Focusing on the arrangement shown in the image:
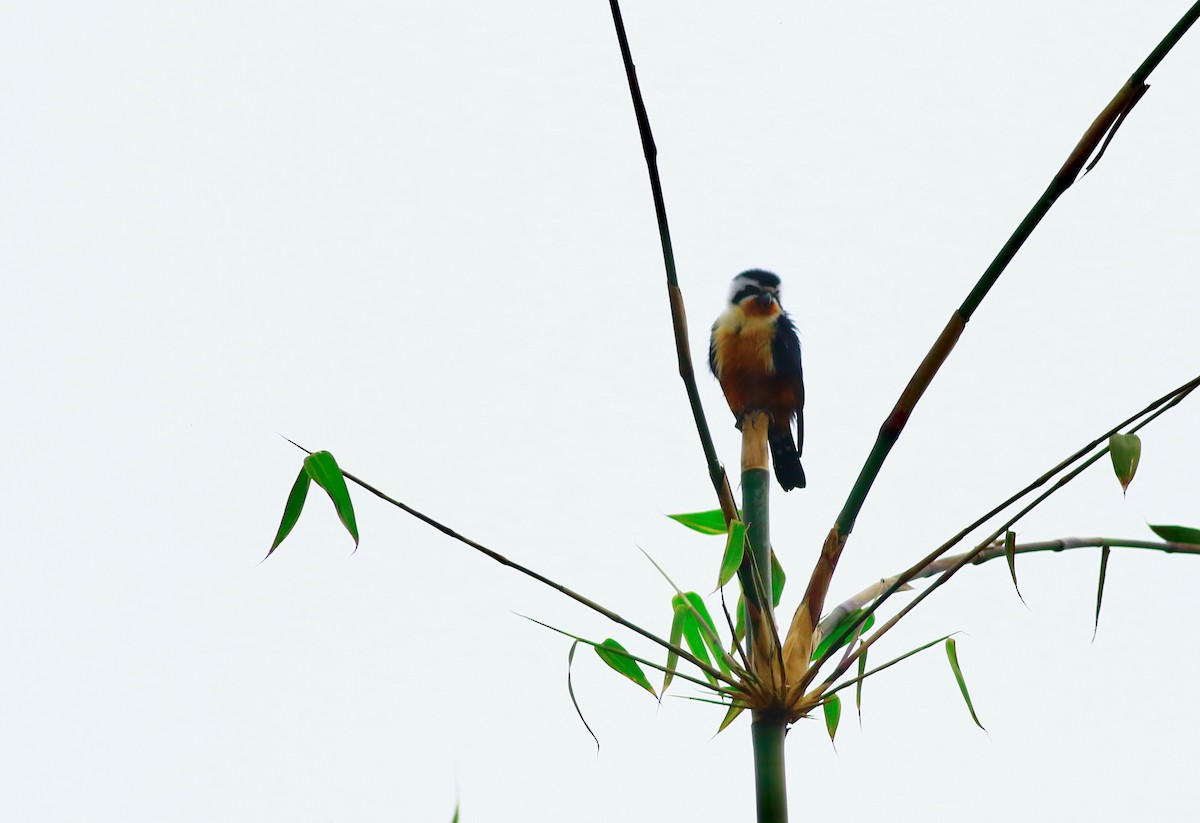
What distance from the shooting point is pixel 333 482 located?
1414mm

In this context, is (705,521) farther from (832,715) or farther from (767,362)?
(767,362)

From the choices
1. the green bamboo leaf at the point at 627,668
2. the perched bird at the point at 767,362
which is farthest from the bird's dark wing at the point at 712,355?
the green bamboo leaf at the point at 627,668

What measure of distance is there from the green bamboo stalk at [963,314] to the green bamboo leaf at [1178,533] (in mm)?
325

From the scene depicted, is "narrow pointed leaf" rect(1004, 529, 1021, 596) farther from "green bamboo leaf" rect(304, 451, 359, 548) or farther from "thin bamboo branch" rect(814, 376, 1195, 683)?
"green bamboo leaf" rect(304, 451, 359, 548)

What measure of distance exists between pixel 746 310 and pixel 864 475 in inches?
73.0

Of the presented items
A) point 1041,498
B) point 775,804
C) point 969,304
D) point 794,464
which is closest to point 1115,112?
point 969,304

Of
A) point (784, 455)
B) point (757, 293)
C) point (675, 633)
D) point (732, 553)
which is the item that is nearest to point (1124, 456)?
point (732, 553)

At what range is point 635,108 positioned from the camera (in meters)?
1.31

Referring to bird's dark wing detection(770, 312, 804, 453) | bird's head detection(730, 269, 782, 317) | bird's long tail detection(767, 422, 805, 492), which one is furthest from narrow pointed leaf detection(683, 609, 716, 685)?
bird's head detection(730, 269, 782, 317)

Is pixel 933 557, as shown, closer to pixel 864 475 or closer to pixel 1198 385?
pixel 864 475

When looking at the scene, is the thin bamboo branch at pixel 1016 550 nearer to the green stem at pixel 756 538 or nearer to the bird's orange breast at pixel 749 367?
the green stem at pixel 756 538

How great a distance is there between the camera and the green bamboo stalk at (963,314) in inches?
48.8

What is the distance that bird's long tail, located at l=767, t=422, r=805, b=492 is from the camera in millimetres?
2986

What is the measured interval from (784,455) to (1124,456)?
1.76m
